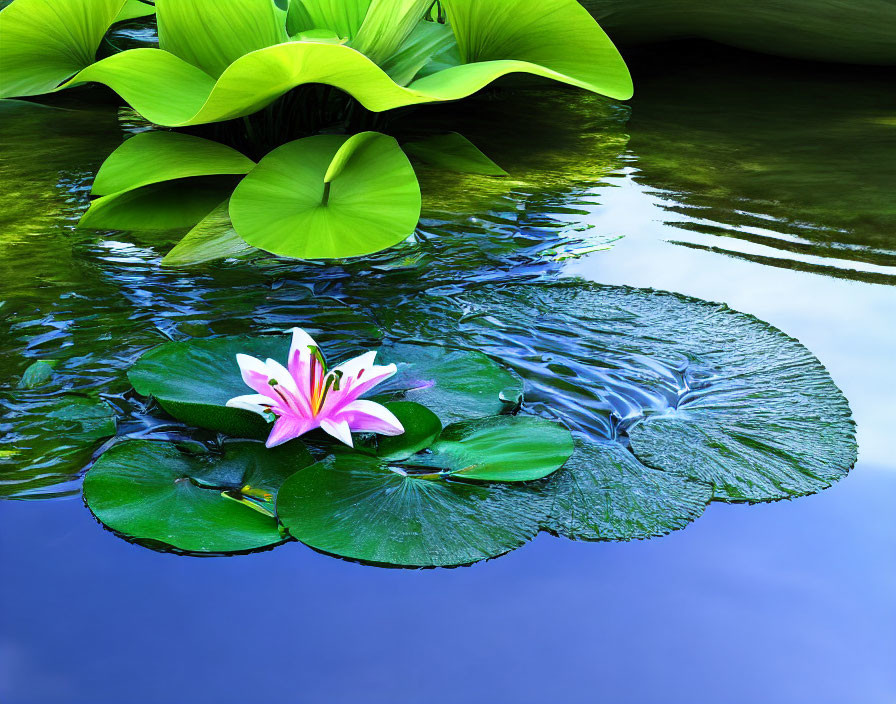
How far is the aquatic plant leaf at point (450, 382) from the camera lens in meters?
0.87

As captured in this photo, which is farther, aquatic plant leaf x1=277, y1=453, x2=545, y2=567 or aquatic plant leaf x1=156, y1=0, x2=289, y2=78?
aquatic plant leaf x1=156, y1=0, x2=289, y2=78

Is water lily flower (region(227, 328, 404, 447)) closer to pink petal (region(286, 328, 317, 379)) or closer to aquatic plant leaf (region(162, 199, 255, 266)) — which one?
pink petal (region(286, 328, 317, 379))

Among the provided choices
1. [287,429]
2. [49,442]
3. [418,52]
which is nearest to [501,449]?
[287,429]

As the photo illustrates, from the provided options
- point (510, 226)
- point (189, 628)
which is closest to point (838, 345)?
point (510, 226)

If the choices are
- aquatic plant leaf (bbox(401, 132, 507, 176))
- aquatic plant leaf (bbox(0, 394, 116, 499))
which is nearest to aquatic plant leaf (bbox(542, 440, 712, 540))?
aquatic plant leaf (bbox(0, 394, 116, 499))

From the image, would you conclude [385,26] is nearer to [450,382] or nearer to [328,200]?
[328,200]

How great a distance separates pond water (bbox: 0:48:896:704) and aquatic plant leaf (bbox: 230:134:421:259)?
51mm

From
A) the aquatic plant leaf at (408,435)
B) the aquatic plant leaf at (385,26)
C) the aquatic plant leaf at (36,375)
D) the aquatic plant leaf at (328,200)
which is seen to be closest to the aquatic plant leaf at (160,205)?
the aquatic plant leaf at (328,200)

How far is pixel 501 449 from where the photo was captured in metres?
0.79

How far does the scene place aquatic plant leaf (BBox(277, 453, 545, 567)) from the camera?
681mm

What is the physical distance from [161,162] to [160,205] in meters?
0.08

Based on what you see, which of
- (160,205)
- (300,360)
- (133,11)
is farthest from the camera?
(133,11)

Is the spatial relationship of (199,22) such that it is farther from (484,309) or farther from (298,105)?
(484,309)

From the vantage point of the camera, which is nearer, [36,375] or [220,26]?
[36,375]
